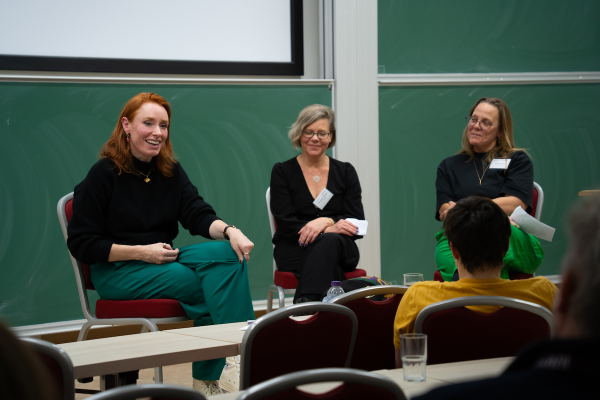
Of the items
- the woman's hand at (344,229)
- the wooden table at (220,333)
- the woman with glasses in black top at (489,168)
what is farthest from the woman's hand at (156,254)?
the woman with glasses in black top at (489,168)

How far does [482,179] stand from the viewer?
3.56 m

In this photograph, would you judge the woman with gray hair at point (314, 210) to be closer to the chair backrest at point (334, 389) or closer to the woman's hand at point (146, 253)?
the woman's hand at point (146, 253)

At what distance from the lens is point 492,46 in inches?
198

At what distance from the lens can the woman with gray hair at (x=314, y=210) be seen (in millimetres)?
3234

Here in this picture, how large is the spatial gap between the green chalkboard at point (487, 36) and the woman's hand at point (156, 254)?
110 inches

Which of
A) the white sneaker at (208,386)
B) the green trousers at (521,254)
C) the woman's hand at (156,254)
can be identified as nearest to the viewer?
the white sneaker at (208,386)

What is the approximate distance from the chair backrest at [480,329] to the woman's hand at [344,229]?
1.79m

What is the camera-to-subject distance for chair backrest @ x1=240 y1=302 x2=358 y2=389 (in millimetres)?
1534

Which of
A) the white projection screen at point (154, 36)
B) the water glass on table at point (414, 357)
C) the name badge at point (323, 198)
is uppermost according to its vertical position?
the white projection screen at point (154, 36)

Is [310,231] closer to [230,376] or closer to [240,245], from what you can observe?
[240,245]

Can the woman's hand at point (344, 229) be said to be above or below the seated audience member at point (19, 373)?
below

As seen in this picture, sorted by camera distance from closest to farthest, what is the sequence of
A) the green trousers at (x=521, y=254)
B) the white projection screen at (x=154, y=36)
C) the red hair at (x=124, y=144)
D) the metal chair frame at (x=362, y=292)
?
the metal chair frame at (x=362, y=292) < the red hair at (x=124, y=144) < the green trousers at (x=521, y=254) < the white projection screen at (x=154, y=36)

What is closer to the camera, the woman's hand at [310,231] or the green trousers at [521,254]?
the green trousers at [521,254]

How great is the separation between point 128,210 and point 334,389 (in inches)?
84.2
